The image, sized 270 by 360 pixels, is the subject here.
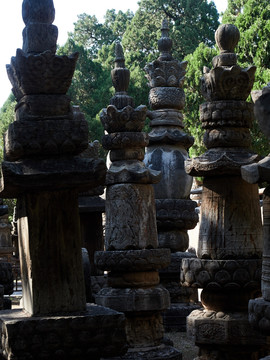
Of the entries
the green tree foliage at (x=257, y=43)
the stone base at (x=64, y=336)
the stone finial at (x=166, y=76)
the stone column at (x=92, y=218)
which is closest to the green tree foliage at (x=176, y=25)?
the green tree foliage at (x=257, y=43)

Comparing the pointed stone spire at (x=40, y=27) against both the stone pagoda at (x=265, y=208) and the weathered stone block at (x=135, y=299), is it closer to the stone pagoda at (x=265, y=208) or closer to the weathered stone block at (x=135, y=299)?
the stone pagoda at (x=265, y=208)

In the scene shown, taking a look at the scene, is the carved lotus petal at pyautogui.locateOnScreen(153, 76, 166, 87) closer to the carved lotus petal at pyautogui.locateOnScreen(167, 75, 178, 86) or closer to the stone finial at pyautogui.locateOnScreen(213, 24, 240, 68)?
the carved lotus petal at pyautogui.locateOnScreen(167, 75, 178, 86)

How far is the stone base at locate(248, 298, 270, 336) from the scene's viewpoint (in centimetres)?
450

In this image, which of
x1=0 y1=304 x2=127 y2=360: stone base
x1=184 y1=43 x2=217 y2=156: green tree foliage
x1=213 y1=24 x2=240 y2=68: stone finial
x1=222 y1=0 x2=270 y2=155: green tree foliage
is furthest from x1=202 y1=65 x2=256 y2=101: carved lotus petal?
x1=184 y1=43 x2=217 y2=156: green tree foliage

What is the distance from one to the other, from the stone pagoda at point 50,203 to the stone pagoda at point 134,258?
2125mm

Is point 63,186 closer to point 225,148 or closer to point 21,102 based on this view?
point 21,102

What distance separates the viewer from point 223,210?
6.54 metres

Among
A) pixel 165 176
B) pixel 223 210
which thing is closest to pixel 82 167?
pixel 223 210

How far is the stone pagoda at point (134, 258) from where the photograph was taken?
7625 mm

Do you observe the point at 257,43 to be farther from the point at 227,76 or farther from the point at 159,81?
the point at 227,76

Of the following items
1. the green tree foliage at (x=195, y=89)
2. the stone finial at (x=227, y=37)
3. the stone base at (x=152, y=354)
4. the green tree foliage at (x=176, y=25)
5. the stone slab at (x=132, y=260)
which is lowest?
the stone base at (x=152, y=354)

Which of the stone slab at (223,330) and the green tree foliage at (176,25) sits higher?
the green tree foliage at (176,25)

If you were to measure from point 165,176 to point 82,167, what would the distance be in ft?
15.0

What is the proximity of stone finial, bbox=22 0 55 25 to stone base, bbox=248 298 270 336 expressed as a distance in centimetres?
249
